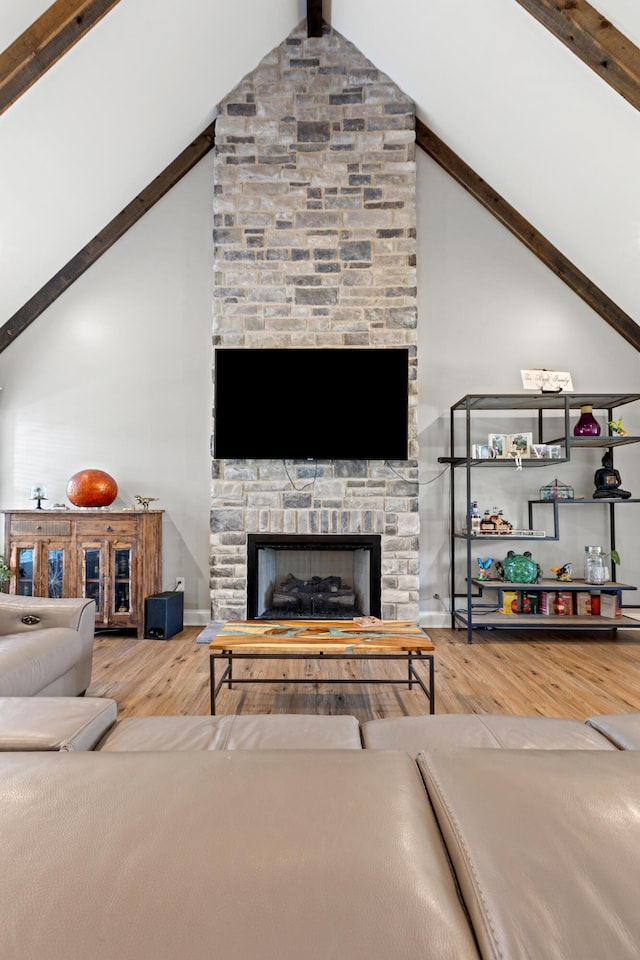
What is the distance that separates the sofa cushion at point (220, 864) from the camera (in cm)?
50

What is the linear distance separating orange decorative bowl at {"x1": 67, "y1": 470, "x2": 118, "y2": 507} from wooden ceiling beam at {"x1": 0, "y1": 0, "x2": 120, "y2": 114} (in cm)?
237

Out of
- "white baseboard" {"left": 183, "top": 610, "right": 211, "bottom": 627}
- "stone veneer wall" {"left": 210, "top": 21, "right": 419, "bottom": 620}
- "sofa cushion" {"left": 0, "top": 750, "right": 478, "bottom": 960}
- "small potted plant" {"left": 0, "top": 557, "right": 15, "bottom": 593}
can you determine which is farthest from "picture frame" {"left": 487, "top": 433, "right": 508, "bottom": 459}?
"small potted plant" {"left": 0, "top": 557, "right": 15, "bottom": 593}

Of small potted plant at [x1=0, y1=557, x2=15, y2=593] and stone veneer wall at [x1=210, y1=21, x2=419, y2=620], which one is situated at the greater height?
stone veneer wall at [x1=210, y1=21, x2=419, y2=620]

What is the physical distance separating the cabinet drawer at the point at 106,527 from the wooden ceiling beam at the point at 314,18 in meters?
4.09

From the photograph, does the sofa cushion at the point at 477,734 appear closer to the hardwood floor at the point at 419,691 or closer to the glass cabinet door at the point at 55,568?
the hardwood floor at the point at 419,691

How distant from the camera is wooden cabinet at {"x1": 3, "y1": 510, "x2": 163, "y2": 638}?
396cm

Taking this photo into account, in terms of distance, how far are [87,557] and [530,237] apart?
432cm

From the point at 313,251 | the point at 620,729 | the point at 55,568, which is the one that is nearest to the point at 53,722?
the point at 620,729

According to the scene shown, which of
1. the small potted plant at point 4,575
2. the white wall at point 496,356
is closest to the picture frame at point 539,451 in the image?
the white wall at point 496,356

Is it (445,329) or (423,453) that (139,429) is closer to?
(423,453)

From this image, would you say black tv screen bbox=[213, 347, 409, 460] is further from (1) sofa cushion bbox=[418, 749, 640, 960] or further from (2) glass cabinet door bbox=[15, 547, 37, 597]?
(1) sofa cushion bbox=[418, 749, 640, 960]

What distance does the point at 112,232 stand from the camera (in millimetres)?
4398

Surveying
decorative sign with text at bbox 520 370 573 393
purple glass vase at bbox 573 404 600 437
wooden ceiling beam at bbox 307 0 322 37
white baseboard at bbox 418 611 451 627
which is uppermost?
wooden ceiling beam at bbox 307 0 322 37

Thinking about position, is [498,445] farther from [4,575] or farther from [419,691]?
[4,575]
